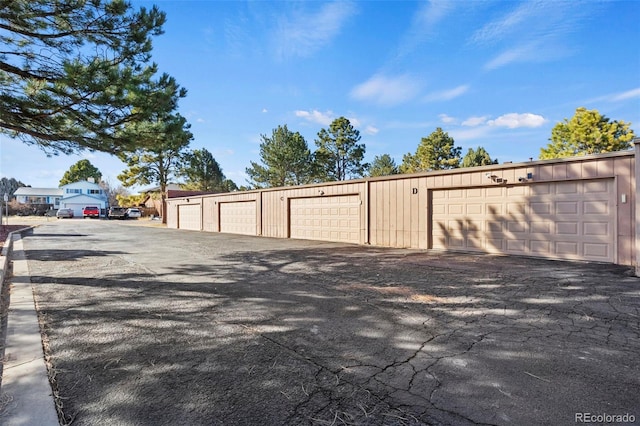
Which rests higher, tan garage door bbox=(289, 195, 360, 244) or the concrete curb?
tan garage door bbox=(289, 195, 360, 244)

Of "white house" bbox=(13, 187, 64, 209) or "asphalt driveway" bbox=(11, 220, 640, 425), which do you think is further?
"white house" bbox=(13, 187, 64, 209)

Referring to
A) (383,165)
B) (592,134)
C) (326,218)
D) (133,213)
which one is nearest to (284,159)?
(383,165)

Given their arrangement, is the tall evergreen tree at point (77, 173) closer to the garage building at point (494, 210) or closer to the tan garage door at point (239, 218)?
the tan garage door at point (239, 218)

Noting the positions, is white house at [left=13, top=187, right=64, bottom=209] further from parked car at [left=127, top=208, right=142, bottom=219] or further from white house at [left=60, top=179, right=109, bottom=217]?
parked car at [left=127, top=208, right=142, bottom=219]

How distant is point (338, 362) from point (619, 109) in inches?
1225

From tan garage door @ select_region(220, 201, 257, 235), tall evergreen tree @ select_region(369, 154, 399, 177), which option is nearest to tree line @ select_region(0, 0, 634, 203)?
tan garage door @ select_region(220, 201, 257, 235)

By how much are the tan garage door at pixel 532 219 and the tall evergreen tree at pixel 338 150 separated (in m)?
22.9

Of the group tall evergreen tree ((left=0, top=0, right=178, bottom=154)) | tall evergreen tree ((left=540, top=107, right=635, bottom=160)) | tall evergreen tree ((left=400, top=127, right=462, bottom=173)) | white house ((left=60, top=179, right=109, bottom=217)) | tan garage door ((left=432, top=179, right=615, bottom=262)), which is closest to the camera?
tall evergreen tree ((left=0, top=0, right=178, bottom=154))

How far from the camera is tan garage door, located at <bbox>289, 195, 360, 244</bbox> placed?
13023 millimetres

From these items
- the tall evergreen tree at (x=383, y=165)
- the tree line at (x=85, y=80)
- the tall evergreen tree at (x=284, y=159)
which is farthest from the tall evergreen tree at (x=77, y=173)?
the tree line at (x=85, y=80)

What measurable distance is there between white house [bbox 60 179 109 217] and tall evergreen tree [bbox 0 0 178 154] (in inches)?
2050

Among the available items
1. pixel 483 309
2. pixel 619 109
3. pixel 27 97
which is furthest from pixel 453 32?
pixel 619 109

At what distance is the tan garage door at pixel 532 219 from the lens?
7.70 meters

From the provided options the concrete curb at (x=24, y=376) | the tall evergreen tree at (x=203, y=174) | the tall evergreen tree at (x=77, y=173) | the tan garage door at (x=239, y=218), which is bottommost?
the concrete curb at (x=24, y=376)
